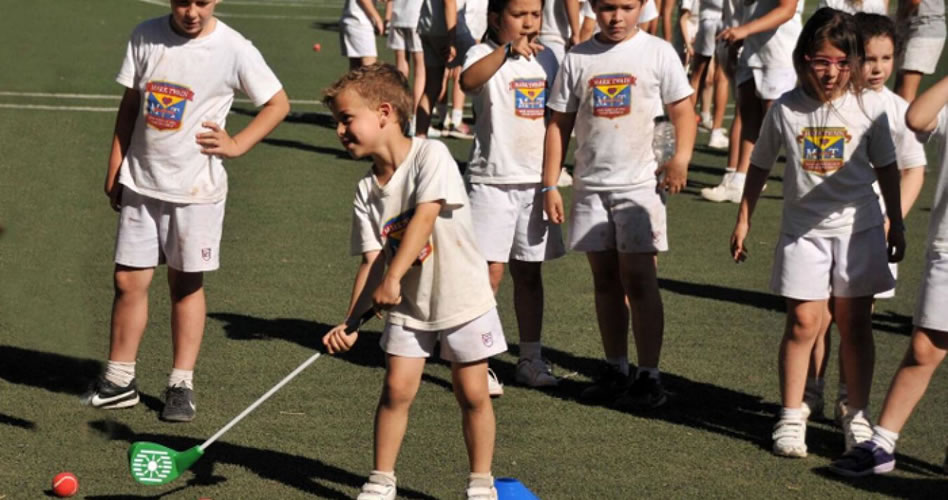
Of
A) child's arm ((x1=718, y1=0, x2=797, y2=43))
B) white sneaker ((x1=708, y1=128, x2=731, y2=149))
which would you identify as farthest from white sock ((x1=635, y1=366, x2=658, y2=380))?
white sneaker ((x1=708, y1=128, x2=731, y2=149))

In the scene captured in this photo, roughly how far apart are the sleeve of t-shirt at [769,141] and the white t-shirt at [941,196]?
0.60 meters

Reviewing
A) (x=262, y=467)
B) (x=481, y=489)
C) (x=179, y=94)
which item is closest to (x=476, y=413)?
(x=481, y=489)

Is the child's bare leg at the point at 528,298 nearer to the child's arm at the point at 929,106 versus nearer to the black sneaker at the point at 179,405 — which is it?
the black sneaker at the point at 179,405

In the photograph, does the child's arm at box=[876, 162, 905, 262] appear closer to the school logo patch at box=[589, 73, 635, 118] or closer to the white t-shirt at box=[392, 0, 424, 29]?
the school logo patch at box=[589, 73, 635, 118]

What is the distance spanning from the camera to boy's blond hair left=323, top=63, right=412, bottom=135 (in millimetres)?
5168

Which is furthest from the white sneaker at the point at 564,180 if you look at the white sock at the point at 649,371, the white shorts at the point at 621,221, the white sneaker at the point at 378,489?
the white sneaker at the point at 378,489

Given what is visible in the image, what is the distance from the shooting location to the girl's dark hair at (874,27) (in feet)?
19.7

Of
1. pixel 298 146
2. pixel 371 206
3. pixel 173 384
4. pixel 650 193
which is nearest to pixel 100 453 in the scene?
pixel 173 384

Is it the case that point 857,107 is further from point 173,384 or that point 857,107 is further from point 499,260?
point 173,384

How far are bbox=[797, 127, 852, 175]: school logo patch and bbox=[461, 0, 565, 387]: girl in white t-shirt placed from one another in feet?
4.62

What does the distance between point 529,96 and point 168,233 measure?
1.73 meters

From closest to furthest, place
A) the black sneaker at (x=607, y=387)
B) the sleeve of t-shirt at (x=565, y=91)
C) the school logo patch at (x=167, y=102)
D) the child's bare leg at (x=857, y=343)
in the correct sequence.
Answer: the child's bare leg at (x=857, y=343) → the school logo patch at (x=167, y=102) → the sleeve of t-shirt at (x=565, y=91) → the black sneaker at (x=607, y=387)

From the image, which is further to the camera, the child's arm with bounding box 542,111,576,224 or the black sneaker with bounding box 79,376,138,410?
the child's arm with bounding box 542,111,576,224

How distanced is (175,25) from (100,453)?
1.77m
